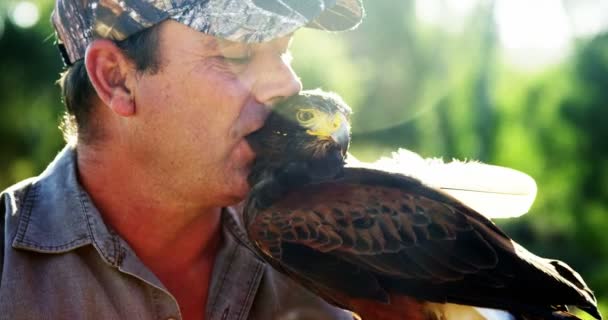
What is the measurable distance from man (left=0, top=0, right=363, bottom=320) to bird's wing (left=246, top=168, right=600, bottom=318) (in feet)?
1.39

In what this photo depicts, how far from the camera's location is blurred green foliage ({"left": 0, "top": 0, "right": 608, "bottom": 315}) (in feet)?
79.0

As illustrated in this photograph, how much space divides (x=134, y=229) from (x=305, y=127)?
1172 mm

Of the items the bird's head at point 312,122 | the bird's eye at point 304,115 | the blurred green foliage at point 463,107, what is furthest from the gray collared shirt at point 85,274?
the blurred green foliage at point 463,107

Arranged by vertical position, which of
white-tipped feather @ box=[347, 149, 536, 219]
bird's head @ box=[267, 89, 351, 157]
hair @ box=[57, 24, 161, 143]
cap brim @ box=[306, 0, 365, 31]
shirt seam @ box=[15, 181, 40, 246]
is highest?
cap brim @ box=[306, 0, 365, 31]

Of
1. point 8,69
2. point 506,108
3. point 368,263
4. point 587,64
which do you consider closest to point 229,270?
point 368,263

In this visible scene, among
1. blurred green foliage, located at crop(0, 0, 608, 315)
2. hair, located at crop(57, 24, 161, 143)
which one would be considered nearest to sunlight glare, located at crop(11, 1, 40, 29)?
blurred green foliage, located at crop(0, 0, 608, 315)

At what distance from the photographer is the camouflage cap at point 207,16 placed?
3795mm

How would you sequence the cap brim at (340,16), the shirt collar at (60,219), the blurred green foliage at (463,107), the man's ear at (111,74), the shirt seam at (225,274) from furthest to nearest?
1. the blurred green foliage at (463,107)
2. the cap brim at (340,16)
3. the shirt seam at (225,274)
4. the man's ear at (111,74)
5. the shirt collar at (60,219)

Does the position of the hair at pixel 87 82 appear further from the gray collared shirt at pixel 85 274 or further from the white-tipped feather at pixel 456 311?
the white-tipped feather at pixel 456 311

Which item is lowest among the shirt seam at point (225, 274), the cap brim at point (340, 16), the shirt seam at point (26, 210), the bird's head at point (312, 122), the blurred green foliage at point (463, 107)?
the shirt seam at point (26, 210)

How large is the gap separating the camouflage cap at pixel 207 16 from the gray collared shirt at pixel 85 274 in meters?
0.88

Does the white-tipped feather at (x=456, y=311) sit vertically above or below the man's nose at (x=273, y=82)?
below

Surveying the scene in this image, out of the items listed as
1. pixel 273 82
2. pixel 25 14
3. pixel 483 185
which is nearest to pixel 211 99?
pixel 273 82

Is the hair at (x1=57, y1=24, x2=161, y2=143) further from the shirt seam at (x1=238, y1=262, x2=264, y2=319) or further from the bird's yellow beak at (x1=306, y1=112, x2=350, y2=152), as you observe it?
the shirt seam at (x1=238, y1=262, x2=264, y2=319)
